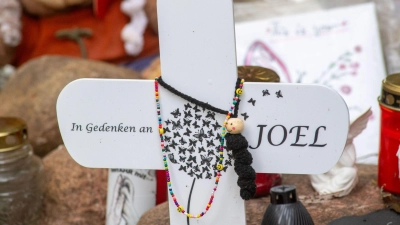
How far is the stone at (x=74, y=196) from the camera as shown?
35.4 inches

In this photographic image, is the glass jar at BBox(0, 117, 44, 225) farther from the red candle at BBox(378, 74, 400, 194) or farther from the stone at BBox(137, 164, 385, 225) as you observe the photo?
the red candle at BBox(378, 74, 400, 194)

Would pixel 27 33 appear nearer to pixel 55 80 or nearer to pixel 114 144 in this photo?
pixel 55 80

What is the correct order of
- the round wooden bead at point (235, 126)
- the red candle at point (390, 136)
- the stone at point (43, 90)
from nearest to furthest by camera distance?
the round wooden bead at point (235, 126), the red candle at point (390, 136), the stone at point (43, 90)

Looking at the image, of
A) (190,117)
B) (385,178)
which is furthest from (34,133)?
(385,178)

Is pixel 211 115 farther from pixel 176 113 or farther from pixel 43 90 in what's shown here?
pixel 43 90

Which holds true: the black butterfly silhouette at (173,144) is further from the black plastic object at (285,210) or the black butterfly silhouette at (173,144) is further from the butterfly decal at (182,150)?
the black plastic object at (285,210)

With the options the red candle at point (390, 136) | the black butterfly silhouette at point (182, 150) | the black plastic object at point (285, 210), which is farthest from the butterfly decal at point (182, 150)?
the red candle at point (390, 136)

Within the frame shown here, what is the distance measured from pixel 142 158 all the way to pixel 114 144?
0.12ft

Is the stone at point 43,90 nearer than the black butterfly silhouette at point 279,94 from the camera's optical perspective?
No

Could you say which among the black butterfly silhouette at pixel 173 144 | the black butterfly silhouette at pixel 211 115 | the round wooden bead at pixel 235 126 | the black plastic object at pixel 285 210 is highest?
the black butterfly silhouette at pixel 211 115

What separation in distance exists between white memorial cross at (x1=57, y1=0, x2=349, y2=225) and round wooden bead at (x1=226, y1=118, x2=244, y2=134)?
0.02 metres

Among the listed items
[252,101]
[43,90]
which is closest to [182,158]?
[252,101]

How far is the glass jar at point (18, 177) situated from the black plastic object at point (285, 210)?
1.35 ft

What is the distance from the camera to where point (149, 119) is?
626 mm
